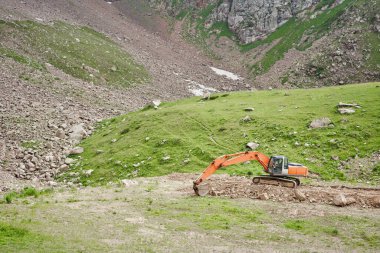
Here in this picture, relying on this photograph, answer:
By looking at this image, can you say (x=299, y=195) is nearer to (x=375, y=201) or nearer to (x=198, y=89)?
(x=375, y=201)

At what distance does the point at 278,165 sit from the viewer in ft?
103

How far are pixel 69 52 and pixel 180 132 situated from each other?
51319 millimetres

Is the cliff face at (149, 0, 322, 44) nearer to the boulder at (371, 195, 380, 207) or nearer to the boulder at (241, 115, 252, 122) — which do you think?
the boulder at (241, 115, 252, 122)

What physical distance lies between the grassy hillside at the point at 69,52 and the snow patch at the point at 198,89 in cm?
1173

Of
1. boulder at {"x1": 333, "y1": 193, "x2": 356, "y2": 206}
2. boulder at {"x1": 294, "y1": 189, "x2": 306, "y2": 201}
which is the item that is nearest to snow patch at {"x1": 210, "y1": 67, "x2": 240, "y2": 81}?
boulder at {"x1": 294, "y1": 189, "x2": 306, "y2": 201}

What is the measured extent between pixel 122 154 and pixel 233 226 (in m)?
27.8

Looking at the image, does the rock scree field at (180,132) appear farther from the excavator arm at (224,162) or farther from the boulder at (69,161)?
the excavator arm at (224,162)

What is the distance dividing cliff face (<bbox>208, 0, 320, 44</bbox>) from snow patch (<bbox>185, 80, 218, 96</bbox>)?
151ft

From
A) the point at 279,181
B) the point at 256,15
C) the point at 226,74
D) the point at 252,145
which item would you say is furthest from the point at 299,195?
the point at 256,15

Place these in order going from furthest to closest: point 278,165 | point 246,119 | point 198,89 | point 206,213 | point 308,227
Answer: point 198,89
point 246,119
point 278,165
point 206,213
point 308,227

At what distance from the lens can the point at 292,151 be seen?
4344cm

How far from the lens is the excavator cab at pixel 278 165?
1221 inches

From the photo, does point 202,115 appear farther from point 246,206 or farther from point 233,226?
point 233,226

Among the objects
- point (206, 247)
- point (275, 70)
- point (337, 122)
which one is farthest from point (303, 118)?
point (275, 70)
